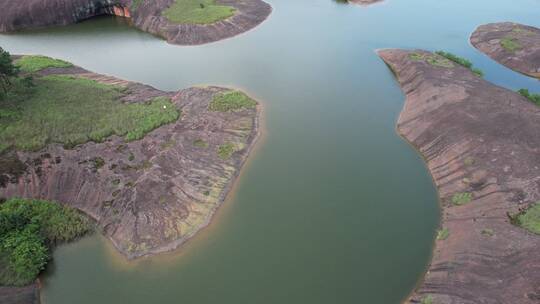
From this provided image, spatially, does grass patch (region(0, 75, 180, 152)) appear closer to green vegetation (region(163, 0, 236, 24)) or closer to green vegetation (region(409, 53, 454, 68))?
green vegetation (region(163, 0, 236, 24))

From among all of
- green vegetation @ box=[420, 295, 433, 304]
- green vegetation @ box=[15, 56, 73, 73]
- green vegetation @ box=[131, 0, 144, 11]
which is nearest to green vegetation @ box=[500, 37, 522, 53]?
green vegetation @ box=[420, 295, 433, 304]

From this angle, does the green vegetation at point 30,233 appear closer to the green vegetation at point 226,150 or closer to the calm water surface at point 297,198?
the calm water surface at point 297,198

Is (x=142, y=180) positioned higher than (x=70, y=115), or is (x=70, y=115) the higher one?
(x=70, y=115)

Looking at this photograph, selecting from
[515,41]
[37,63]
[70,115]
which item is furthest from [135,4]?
[515,41]

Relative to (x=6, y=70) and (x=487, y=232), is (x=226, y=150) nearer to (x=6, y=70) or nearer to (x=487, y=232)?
(x=487, y=232)

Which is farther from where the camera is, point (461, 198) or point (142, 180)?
point (142, 180)

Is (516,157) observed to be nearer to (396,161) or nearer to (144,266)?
(396,161)

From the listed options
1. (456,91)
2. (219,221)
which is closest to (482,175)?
(456,91)
